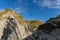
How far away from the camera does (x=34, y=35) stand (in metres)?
32.9

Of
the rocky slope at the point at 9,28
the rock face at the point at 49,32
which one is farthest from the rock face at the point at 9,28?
the rock face at the point at 49,32

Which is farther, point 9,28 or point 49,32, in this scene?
point 9,28

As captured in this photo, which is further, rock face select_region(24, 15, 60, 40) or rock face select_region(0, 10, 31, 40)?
rock face select_region(0, 10, 31, 40)

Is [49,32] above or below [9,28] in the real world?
above

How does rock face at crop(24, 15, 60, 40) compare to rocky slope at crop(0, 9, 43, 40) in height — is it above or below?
above

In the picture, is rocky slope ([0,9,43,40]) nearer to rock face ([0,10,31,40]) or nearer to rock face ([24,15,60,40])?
rock face ([0,10,31,40])

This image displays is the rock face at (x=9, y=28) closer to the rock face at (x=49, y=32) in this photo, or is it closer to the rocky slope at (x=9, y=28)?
the rocky slope at (x=9, y=28)

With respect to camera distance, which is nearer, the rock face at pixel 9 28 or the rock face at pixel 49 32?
the rock face at pixel 49 32

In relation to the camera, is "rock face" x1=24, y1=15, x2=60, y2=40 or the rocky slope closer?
"rock face" x1=24, y1=15, x2=60, y2=40

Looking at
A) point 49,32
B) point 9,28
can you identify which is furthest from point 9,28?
point 49,32

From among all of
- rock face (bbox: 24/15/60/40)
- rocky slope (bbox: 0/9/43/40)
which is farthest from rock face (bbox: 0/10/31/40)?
rock face (bbox: 24/15/60/40)

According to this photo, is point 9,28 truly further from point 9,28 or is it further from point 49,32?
point 49,32

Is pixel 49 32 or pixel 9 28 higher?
pixel 49 32

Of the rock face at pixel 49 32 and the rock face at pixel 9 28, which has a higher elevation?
the rock face at pixel 49 32
